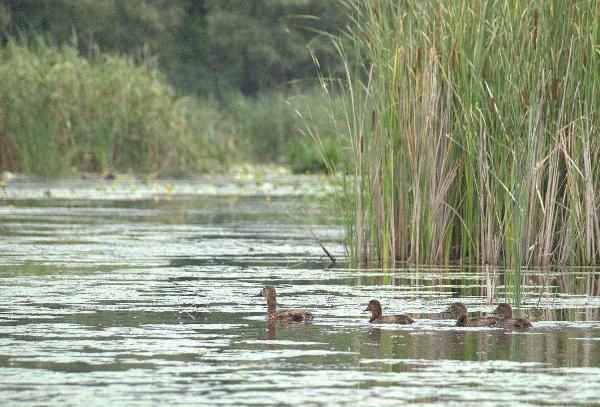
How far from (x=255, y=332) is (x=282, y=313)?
12.8 inches

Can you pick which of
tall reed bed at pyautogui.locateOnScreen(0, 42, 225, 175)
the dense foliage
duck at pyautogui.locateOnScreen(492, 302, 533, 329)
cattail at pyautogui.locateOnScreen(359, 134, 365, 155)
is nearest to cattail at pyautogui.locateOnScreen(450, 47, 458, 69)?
cattail at pyautogui.locateOnScreen(359, 134, 365, 155)

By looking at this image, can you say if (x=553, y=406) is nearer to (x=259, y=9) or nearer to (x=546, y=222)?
(x=546, y=222)

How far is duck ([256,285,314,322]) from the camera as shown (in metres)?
8.45

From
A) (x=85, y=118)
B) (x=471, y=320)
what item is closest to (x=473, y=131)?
(x=471, y=320)

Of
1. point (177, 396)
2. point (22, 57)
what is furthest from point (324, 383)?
point (22, 57)

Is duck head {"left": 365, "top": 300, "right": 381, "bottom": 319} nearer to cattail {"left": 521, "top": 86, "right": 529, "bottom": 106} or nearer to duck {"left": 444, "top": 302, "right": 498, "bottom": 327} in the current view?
duck {"left": 444, "top": 302, "right": 498, "bottom": 327}

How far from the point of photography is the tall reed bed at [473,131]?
1127cm

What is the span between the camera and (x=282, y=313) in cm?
850

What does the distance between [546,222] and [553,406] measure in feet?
18.7

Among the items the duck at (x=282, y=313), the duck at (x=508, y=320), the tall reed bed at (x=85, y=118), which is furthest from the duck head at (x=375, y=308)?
the tall reed bed at (x=85, y=118)

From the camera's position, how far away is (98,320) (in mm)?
8602

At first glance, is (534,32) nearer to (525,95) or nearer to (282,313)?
(525,95)

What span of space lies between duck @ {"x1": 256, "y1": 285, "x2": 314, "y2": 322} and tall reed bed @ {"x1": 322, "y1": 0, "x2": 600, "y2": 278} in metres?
2.58

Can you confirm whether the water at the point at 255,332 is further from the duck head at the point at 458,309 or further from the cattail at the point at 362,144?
the cattail at the point at 362,144
